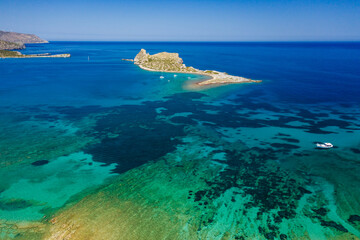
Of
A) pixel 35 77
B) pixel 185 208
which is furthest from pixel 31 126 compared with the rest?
pixel 35 77

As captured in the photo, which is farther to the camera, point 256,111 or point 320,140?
point 256,111

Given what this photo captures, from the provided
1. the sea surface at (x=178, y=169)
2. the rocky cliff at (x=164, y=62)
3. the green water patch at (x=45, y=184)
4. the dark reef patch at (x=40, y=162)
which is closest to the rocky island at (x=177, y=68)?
the rocky cliff at (x=164, y=62)

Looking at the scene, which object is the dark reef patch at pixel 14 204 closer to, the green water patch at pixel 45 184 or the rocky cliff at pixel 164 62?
the green water patch at pixel 45 184

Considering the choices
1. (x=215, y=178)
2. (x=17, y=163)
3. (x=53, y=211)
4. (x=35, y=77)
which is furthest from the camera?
(x=35, y=77)

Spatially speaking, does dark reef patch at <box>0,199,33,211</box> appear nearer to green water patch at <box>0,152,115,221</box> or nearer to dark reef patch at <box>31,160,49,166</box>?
green water patch at <box>0,152,115,221</box>

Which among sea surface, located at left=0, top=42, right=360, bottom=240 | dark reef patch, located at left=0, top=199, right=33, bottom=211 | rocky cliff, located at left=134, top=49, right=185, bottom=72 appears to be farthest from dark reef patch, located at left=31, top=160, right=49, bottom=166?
rocky cliff, located at left=134, top=49, right=185, bottom=72

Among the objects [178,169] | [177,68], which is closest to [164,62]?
[177,68]

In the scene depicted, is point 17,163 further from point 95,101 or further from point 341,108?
point 341,108
